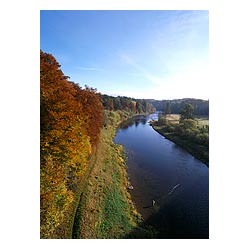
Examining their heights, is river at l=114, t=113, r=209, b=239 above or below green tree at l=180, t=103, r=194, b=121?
below

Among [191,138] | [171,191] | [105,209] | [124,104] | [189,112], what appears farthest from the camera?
[124,104]

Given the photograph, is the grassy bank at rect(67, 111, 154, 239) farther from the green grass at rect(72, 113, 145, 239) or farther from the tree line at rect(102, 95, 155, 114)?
the tree line at rect(102, 95, 155, 114)

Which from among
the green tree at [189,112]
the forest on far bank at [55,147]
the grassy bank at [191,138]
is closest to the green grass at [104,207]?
the forest on far bank at [55,147]

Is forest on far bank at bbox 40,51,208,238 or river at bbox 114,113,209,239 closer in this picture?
forest on far bank at bbox 40,51,208,238

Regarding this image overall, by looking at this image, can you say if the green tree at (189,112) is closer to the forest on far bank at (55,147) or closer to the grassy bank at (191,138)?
the grassy bank at (191,138)

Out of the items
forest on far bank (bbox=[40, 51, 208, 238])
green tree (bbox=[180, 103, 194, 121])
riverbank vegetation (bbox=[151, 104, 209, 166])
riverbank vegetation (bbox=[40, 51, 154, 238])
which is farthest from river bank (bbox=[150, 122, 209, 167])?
forest on far bank (bbox=[40, 51, 208, 238])

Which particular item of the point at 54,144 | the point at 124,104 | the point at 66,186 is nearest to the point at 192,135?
the point at 66,186

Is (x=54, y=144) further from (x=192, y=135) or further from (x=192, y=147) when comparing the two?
(x=192, y=135)

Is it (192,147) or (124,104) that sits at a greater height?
(124,104)

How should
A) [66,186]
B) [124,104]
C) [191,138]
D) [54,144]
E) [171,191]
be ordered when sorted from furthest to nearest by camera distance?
[124,104] < [191,138] < [171,191] < [66,186] < [54,144]

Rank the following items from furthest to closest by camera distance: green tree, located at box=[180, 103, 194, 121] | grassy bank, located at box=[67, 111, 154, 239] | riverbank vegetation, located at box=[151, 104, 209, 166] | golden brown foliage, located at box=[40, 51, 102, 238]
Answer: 1. green tree, located at box=[180, 103, 194, 121]
2. riverbank vegetation, located at box=[151, 104, 209, 166]
3. grassy bank, located at box=[67, 111, 154, 239]
4. golden brown foliage, located at box=[40, 51, 102, 238]
